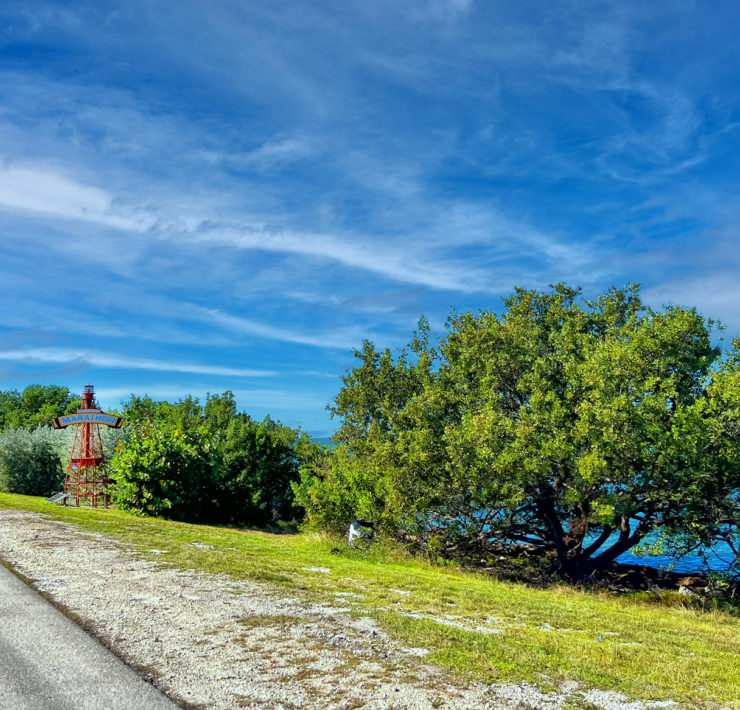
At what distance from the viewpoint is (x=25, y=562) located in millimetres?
11477

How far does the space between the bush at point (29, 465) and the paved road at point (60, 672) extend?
144ft

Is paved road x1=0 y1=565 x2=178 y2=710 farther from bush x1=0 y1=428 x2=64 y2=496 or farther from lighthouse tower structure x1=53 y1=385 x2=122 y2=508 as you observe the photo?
bush x1=0 y1=428 x2=64 y2=496

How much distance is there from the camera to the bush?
1838 inches

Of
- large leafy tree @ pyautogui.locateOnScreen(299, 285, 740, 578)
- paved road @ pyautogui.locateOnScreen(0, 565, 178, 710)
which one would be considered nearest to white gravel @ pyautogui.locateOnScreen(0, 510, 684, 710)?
paved road @ pyautogui.locateOnScreen(0, 565, 178, 710)

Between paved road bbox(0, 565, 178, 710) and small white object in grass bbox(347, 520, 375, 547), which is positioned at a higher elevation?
paved road bbox(0, 565, 178, 710)

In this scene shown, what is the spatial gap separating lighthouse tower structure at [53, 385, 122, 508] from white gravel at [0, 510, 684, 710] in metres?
27.5

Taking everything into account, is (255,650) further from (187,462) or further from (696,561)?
(696,561)

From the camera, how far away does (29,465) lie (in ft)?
155

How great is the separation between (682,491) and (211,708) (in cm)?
1529

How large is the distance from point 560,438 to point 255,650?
40.8 feet

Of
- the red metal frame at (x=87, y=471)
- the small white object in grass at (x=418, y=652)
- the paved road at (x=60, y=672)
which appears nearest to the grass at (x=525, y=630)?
the small white object in grass at (x=418, y=652)

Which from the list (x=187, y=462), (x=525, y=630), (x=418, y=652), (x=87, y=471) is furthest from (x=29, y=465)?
(x=418, y=652)

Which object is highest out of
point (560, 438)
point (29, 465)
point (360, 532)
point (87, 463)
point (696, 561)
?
point (560, 438)

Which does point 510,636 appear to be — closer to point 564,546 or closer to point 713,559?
point 564,546
